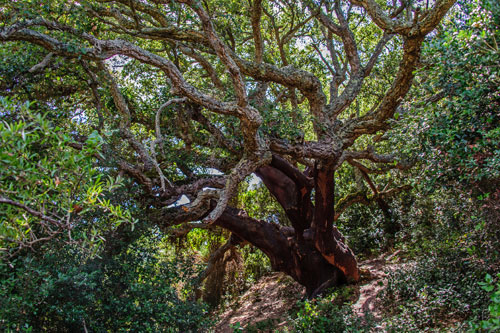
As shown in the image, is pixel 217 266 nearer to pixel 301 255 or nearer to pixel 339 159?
pixel 301 255

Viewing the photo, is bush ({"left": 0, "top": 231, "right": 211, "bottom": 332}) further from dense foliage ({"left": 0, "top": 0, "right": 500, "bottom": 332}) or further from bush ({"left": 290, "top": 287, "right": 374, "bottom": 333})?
bush ({"left": 290, "top": 287, "right": 374, "bottom": 333})

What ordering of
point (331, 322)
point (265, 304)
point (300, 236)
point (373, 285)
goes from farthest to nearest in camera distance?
point (265, 304), point (300, 236), point (373, 285), point (331, 322)

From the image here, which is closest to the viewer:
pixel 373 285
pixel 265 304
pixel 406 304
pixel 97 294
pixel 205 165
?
pixel 97 294

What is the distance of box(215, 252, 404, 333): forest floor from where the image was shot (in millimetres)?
8016

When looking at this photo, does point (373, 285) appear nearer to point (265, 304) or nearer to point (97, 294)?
point (265, 304)

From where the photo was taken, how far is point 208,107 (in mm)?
5473

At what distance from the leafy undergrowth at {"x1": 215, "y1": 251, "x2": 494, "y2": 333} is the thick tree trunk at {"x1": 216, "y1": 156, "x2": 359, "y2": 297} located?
21.2 inches

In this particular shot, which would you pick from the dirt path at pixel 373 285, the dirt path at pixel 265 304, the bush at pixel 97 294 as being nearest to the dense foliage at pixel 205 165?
the bush at pixel 97 294

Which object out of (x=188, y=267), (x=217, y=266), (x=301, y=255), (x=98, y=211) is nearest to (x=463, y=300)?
(x=301, y=255)

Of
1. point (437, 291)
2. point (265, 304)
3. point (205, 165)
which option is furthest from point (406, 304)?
point (265, 304)

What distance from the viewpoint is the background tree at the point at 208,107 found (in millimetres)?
5465

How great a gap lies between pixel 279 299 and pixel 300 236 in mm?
2643

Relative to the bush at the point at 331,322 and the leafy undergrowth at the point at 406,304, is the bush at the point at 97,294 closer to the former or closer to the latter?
the leafy undergrowth at the point at 406,304

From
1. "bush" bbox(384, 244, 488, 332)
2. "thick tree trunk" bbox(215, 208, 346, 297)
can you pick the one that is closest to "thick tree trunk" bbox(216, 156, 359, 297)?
"thick tree trunk" bbox(215, 208, 346, 297)
